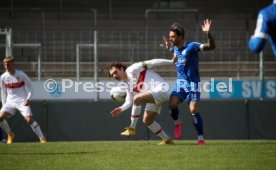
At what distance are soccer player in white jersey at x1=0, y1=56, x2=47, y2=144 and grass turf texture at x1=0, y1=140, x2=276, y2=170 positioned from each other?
3.34 m

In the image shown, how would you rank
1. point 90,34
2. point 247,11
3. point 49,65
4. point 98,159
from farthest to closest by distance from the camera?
point 247,11 → point 90,34 → point 49,65 → point 98,159

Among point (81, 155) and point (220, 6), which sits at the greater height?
point (220, 6)

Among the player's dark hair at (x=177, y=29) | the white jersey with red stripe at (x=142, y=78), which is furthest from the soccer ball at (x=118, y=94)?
the player's dark hair at (x=177, y=29)

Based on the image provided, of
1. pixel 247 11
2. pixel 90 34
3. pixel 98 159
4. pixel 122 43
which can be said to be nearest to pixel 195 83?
pixel 98 159

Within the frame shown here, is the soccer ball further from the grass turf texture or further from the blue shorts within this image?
the grass turf texture

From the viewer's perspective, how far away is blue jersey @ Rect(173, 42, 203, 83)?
13.3 metres

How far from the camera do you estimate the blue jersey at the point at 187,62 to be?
1333 centimetres

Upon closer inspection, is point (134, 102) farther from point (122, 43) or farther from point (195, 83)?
point (122, 43)

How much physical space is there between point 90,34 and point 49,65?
2.39 metres

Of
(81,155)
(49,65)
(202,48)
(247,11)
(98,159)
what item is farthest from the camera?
(247,11)

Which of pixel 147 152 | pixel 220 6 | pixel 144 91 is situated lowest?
pixel 147 152

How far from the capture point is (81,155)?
10.9m

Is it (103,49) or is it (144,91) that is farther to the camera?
(103,49)

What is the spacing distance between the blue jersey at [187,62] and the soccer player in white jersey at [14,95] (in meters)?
4.21
